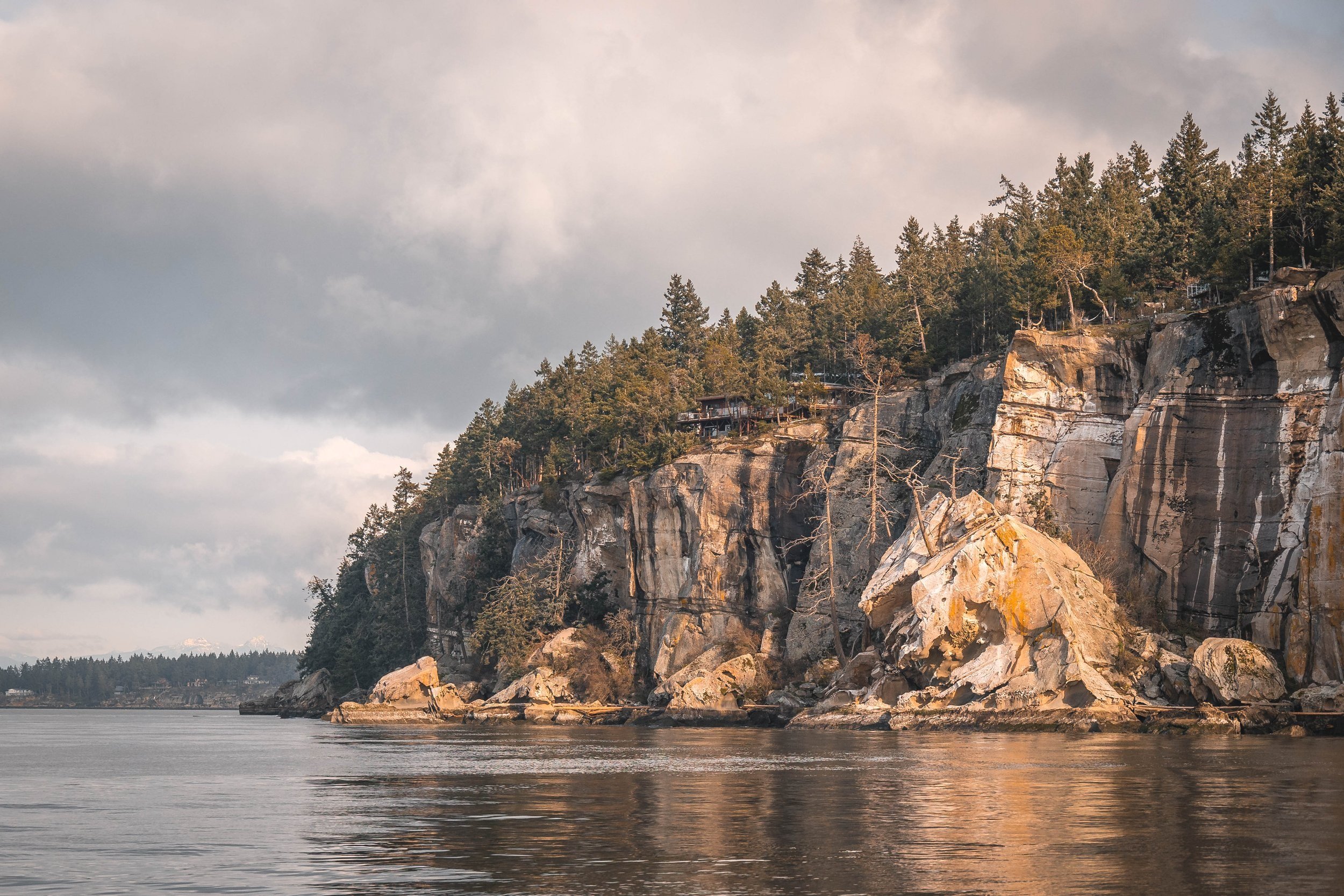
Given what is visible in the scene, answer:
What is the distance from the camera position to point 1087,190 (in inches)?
4660

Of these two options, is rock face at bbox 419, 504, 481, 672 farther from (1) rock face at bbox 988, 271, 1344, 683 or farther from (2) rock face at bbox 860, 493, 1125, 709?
(2) rock face at bbox 860, 493, 1125, 709

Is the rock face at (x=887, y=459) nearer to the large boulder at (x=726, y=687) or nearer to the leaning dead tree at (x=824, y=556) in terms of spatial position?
the leaning dead tree at (x=824, y=556)

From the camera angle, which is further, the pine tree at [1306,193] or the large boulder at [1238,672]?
the pine tree at [1306,193]

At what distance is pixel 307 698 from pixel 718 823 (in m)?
139

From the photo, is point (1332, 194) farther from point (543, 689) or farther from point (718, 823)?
point (543, 689)

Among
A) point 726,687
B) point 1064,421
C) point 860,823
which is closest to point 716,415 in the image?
point 726,687

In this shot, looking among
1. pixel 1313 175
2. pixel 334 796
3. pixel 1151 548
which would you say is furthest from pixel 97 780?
pixel 1313 175

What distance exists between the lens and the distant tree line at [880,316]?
77062 millimetres

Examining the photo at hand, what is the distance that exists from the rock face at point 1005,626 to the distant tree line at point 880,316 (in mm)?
23601

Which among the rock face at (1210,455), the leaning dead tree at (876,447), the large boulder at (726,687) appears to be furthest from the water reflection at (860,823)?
the leaning dead tree at (876,447)

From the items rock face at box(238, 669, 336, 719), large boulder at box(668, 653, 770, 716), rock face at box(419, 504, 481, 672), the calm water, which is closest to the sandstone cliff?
large boulder at box(668, 653, 770, 716)

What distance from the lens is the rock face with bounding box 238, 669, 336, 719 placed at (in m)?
147

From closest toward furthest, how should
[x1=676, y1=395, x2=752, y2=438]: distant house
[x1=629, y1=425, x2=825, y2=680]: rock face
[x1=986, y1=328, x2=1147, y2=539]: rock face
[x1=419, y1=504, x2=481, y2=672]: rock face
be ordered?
[x1=986, y1=328, x2=1147, y2=539]: rock face, [x1=629, y1=425, x2=825, y2=680]: rock face, [x1=676, y1=395, x2=752, y2=438]: distant house, [x1=419, y1=504, x2=481, y2=672]: rock face

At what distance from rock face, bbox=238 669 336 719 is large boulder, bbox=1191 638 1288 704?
107576 mm
